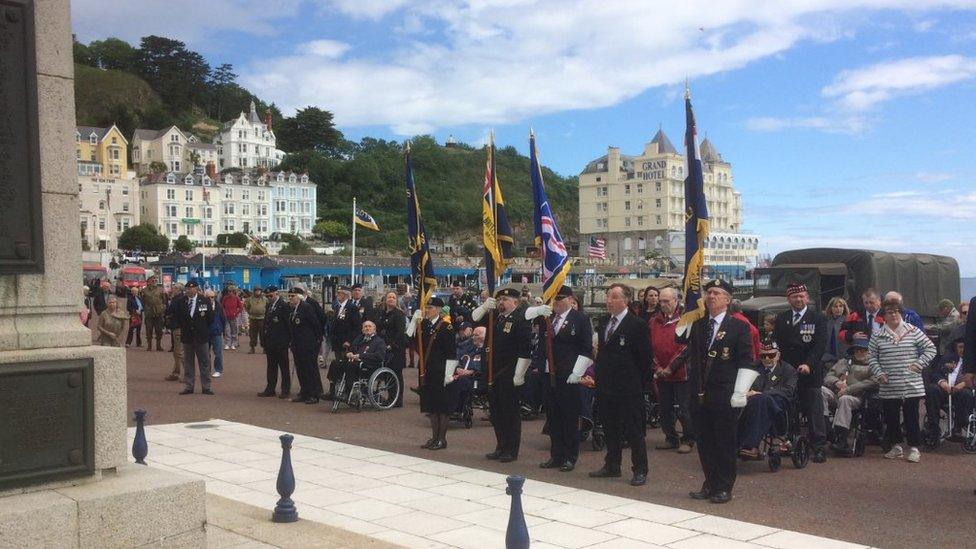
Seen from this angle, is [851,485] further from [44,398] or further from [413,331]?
[44,398]

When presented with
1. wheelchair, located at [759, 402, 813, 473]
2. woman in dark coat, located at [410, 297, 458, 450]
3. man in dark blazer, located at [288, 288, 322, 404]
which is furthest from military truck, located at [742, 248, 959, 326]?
woman in dark coat, located at [410, 297, 458, 450]

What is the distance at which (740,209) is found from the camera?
127m

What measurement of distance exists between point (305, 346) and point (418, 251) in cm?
376

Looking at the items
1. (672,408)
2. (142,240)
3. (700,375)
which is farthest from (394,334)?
(142,240)

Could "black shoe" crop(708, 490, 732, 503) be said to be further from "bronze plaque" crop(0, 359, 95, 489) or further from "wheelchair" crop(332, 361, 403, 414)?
"wheelchair" crop(332, 361, 403, 414)

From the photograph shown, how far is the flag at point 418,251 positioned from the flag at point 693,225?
4.48 meters

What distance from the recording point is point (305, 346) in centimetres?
1562

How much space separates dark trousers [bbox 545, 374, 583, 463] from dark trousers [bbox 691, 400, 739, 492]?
1867mm

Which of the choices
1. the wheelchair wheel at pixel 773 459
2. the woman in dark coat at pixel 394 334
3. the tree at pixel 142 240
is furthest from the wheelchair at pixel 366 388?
the tree at pixel 142 240

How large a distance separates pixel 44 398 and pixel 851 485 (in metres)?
7.39

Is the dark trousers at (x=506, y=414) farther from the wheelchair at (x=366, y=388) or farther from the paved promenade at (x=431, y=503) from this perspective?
the wheelchair at (x=366, y=388)

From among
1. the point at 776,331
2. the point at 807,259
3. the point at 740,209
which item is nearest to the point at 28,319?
the point at 776,331

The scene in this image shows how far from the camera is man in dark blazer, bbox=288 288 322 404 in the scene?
15.6 m

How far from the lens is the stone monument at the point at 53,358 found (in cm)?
480
